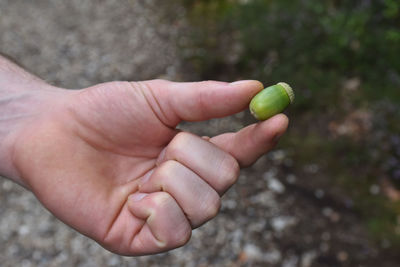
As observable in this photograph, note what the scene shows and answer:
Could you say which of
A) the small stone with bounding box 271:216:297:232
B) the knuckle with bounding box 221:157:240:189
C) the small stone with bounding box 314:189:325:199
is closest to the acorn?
the knuckle with bounding box 221:157:240:189

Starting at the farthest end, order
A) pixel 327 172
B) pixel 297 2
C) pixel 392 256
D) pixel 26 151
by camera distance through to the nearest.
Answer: pixel 297 2 → pixel 327 172 → pixel 392 256 → pixel 26 151

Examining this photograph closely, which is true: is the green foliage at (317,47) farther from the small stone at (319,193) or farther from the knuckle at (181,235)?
the knuckle at (181,235)

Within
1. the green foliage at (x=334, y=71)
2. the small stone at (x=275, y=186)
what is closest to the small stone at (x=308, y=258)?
the green foliage at (x=334, y=71)

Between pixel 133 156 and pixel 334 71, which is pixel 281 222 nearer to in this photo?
pixel 334 71

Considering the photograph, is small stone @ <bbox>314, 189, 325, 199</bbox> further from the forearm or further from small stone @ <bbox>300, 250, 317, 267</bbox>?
the forearm

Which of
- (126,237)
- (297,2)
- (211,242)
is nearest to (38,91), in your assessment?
(126,237)

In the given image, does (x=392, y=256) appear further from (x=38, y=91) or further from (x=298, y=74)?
Result: (x=38, y=91)

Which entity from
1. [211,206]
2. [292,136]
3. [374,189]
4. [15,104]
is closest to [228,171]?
[211,206]
